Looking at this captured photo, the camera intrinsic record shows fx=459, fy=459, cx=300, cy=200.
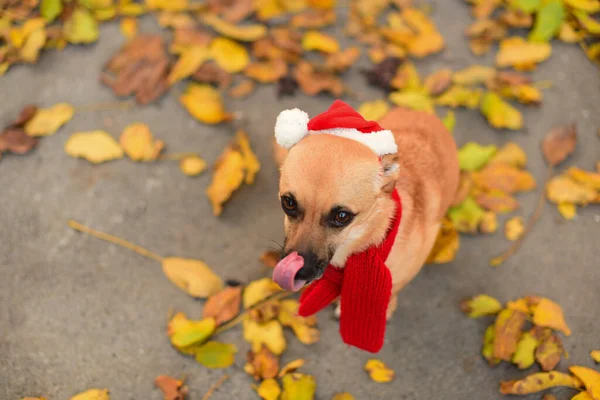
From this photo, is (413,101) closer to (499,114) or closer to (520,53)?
(499,114)

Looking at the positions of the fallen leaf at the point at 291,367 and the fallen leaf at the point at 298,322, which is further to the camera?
Answer: the fallen leaf at the point at 298,322

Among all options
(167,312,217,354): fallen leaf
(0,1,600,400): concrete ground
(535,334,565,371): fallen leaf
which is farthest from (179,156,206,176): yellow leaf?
(535,334,565,371): fallen leaf

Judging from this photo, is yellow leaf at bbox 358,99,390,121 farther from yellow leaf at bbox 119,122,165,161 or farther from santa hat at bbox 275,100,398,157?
yellow leaf at bbox 119,122,165,161

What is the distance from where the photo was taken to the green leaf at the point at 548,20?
375 cm

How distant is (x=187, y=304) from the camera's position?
2863 millimetres

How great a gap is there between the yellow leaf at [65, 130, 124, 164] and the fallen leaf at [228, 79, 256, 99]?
3.15 ft

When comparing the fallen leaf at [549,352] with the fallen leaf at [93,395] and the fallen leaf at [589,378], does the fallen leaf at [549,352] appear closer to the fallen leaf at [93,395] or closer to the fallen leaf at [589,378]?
the fallen leaf at [589,378]

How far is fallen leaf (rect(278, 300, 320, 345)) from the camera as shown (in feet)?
9.04

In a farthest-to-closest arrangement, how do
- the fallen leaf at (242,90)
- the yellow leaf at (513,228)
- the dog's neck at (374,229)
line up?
the fallen leaf at (242,90) → the yellow leaf at (513,228) → the dog's neck at (374,229)

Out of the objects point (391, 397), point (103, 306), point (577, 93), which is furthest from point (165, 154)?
point (577, 93)

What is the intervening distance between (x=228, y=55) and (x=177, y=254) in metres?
1.69

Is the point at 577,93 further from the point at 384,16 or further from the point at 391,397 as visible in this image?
the point at 391,397

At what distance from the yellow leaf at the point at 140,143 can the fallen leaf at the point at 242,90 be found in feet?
2.25

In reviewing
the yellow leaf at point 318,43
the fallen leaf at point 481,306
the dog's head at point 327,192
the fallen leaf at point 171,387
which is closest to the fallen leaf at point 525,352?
the fallen leaf at point 481,306
